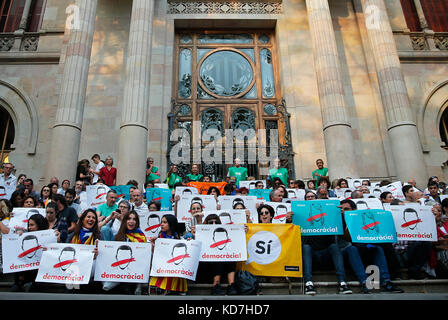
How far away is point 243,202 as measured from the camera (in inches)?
348

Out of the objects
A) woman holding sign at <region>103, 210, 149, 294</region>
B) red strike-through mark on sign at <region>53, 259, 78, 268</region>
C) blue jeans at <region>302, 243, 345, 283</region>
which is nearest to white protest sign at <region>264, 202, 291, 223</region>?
blue jeans at <region>302, 243, 345, 283</region>

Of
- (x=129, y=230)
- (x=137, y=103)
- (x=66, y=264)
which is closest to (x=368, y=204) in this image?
(x=129, y=230)

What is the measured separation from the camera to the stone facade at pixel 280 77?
16406 millimetres

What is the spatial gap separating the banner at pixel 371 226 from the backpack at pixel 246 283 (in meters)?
2.19

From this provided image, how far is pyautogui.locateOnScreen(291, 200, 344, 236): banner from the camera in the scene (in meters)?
7.64

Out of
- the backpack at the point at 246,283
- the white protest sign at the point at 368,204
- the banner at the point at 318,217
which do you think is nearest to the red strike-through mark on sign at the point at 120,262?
the backpack at the point at 246,283

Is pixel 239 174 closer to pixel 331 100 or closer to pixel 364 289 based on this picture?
pixel 331 100

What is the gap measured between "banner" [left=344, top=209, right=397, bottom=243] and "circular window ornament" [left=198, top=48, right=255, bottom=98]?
38.1 feet

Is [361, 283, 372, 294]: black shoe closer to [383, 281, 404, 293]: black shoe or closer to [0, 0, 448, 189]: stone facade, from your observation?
[383, 281, 404, 293]: black shoe

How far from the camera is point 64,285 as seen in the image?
6.74m

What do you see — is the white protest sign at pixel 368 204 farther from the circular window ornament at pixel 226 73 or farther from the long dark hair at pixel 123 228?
the circular window ornament at pixel 226 73

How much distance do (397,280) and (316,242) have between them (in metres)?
1.62

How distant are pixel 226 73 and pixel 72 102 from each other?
309 inches
